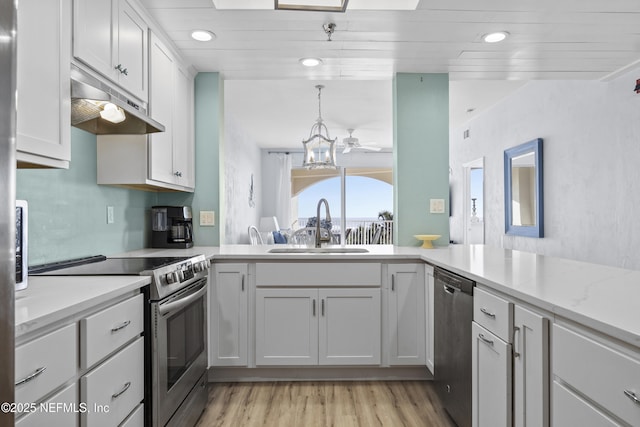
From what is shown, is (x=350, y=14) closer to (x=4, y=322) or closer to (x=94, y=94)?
(x=94, y=94)

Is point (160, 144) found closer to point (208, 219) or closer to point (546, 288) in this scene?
point (208, 219)

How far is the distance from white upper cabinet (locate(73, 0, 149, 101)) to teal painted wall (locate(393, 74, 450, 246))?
6.15 ft

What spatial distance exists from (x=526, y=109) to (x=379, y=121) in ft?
7.21

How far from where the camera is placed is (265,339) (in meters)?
2.52

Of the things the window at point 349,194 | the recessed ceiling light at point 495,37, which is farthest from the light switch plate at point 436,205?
the window at point 349,194

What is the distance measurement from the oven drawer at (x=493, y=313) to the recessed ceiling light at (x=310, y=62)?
6.46 feet

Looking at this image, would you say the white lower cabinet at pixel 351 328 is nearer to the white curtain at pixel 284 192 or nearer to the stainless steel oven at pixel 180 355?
the stainless steel oven at pixel 180 355

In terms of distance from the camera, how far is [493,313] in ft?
4.93

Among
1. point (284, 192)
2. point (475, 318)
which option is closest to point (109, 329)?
point (475, 318)

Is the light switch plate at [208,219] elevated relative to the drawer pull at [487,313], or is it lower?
elevated

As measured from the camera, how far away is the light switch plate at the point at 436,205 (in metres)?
3.05

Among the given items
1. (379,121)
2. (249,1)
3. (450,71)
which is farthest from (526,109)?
(249,1)

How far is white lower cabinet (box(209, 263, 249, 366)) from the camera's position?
2521 millimetres

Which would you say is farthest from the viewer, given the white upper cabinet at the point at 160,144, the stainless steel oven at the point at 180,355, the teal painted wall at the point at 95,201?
the white upper cabinet at the point at 160,144
